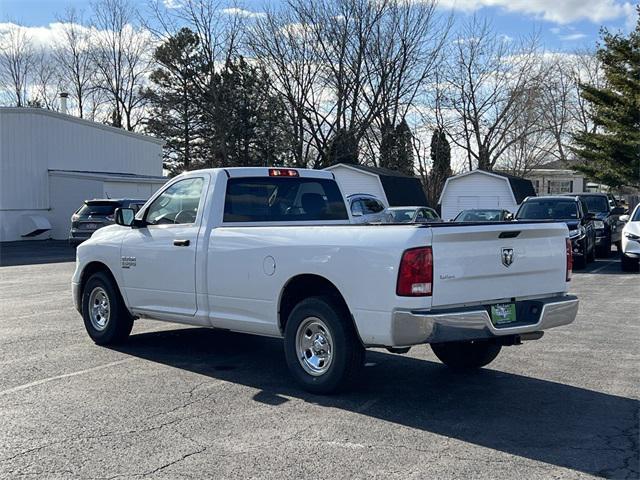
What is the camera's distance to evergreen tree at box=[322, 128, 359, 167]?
45006 mm

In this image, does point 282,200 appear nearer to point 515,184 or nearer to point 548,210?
point 548,210

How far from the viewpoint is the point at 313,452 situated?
5.09 metres

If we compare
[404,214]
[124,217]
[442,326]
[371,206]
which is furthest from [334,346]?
[404,214]

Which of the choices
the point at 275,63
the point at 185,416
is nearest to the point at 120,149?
→ the point at 275,63

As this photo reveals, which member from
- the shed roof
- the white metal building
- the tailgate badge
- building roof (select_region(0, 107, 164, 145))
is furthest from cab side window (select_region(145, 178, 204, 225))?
the shed roof

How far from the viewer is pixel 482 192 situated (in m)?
39.7

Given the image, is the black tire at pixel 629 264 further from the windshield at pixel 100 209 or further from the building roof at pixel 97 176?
the building roof at pixel 97 176

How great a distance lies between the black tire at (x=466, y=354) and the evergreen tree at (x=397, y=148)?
129ft

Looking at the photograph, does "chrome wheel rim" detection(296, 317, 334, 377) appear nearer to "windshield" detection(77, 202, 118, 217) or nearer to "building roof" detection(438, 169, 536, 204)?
"windshield" detection(77, 202, 118, 217)

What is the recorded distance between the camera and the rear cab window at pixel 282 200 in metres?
7.81

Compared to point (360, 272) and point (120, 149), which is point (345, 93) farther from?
point (360, 272)

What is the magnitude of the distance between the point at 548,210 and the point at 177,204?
13.9 m

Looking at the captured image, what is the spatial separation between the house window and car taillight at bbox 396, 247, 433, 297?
6958 centimetres

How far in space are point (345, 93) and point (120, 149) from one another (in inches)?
548
